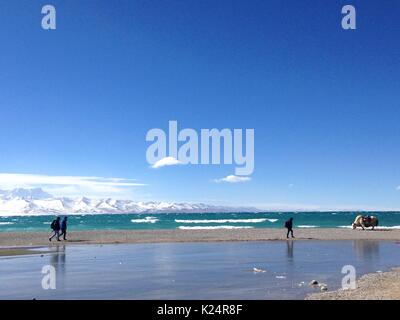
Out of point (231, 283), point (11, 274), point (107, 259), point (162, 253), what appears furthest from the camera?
point (162, 253)

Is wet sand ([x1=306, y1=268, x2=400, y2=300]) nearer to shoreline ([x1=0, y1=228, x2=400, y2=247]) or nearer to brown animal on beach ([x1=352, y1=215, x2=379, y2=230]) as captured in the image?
shoreline ([x1=0, y1=228, x2=400, y2=247])

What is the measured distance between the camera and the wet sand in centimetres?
1362

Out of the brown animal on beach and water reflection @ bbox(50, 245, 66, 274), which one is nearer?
water reflection @ bbox(50, 245, 66, 274)

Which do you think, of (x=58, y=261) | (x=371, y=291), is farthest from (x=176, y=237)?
(x=371, y=291)

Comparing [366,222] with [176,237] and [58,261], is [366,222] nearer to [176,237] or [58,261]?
[176,237]

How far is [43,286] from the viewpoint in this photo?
16.6 meters

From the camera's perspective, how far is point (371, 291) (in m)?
14.8

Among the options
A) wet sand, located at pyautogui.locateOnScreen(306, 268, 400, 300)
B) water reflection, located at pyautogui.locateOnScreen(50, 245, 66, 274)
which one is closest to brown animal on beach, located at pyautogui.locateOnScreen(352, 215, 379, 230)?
water reflection, located at pyautogui.locateOnScreen(50, 245, 66, 274)

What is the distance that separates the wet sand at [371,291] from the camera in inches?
536

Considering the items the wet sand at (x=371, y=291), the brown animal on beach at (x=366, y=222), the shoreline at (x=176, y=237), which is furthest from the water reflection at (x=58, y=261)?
the brown animal on beach at (x=366, y=222)
